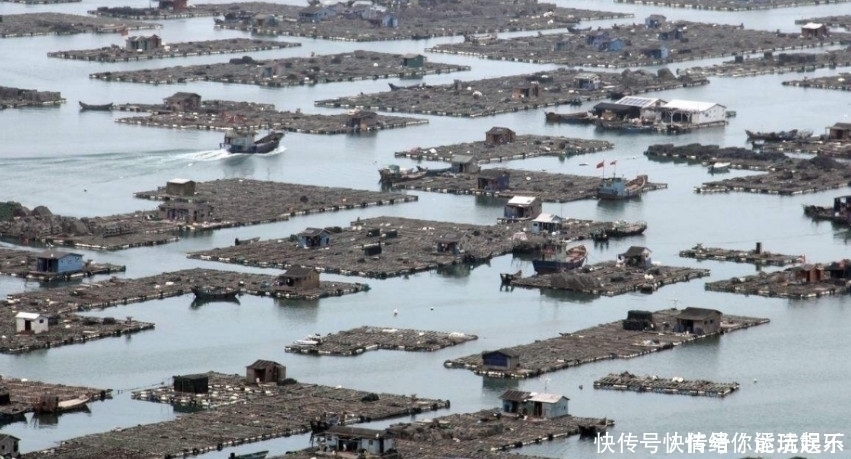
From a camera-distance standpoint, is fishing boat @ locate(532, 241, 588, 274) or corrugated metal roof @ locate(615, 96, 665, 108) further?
corrugated metal roof @ locate(615, 96, 665, 108)

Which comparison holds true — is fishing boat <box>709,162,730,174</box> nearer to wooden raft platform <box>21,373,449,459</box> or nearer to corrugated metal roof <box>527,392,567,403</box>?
wooden raft platform <box>21,373,449,459</box>

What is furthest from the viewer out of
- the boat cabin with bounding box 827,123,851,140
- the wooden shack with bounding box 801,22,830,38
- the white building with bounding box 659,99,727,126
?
the wooden shack with bounding box 801,22,830,38

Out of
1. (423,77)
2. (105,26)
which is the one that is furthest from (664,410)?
(105,26)

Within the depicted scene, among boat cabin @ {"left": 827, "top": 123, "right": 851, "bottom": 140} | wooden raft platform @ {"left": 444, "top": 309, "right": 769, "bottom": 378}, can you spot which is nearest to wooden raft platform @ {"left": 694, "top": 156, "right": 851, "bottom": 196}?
boat cabin @ {"left": 827, "top": 123, "right": 851, "bottom": 140}

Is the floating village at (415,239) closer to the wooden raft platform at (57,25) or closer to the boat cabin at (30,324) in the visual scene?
the boat cabin at (30,324)

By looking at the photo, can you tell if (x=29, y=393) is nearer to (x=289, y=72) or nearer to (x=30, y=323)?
(x=30, y=323)

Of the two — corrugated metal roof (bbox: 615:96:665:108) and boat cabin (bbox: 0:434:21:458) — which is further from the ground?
boat cabin (bbox: 0:434:21:458)

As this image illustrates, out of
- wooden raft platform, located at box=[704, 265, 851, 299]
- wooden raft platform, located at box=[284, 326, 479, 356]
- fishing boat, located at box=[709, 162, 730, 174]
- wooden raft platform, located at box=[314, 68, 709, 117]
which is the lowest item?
wooden raft platform, located at box=[314, 68, 709, 117]
